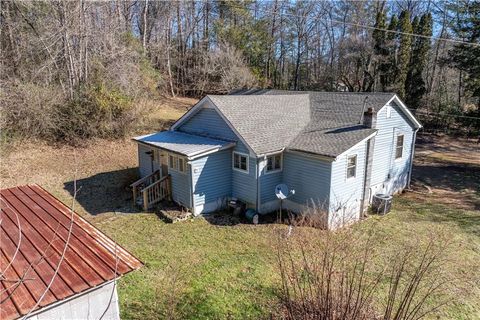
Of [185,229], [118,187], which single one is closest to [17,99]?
[118,187]

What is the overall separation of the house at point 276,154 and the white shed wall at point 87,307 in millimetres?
7753

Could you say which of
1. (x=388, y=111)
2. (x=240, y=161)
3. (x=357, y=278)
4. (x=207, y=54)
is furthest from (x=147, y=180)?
(x=207, y=54)

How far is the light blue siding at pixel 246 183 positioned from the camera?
12719mm

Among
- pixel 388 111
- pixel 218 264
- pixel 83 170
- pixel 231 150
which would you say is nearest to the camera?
pixel 218 264

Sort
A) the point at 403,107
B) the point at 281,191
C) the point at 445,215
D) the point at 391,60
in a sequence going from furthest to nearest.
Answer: the point at 391,60 → the point at 403,107 → the point at 445,215 → the point at 281,191

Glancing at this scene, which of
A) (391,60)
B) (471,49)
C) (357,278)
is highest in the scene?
(471,49)

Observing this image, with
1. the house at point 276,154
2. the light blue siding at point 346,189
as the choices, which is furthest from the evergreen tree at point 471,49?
the light blue siding at point 346,189

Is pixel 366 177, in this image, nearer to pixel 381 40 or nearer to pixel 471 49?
pixel 471 49

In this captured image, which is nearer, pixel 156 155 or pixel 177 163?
pixel 177 163

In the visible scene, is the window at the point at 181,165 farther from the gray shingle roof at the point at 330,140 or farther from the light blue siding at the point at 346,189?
the light blue siding at the point at 346,189

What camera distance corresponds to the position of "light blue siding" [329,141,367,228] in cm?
1212

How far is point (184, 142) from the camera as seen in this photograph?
13.7 meters

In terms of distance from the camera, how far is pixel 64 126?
18.9m

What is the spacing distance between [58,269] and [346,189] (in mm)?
10873
